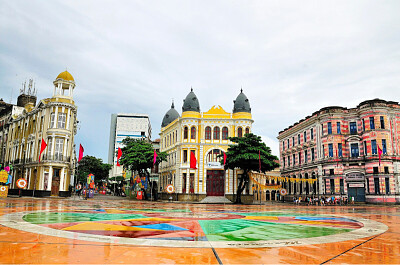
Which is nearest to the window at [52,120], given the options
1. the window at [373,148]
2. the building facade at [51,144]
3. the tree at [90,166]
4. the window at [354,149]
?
the building facade at [51,144]

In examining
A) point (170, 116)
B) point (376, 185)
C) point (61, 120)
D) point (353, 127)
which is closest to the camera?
point (376, 185)

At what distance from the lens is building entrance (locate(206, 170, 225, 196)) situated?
168 ft

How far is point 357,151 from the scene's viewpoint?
162ft

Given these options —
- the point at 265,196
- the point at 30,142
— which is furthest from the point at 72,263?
the point at 265,196

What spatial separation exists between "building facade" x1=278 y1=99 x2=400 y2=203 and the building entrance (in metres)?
11.9

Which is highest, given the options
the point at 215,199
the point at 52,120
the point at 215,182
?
the point at 52,120

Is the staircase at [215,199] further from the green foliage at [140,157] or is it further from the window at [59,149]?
the window at [59,149]

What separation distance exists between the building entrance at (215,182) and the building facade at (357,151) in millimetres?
11914

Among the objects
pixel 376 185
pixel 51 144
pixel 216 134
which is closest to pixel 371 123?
pixel 376 185

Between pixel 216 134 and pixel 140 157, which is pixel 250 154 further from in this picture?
pixel 140 157

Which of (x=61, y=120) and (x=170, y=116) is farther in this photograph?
(x=170, y=116)

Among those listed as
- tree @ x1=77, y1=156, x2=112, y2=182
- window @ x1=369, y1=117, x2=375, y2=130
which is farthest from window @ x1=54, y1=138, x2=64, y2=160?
window @ x1=369, y1=117, x2=375, y2=130

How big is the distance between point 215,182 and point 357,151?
23086 mm

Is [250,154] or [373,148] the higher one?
[373,148]
